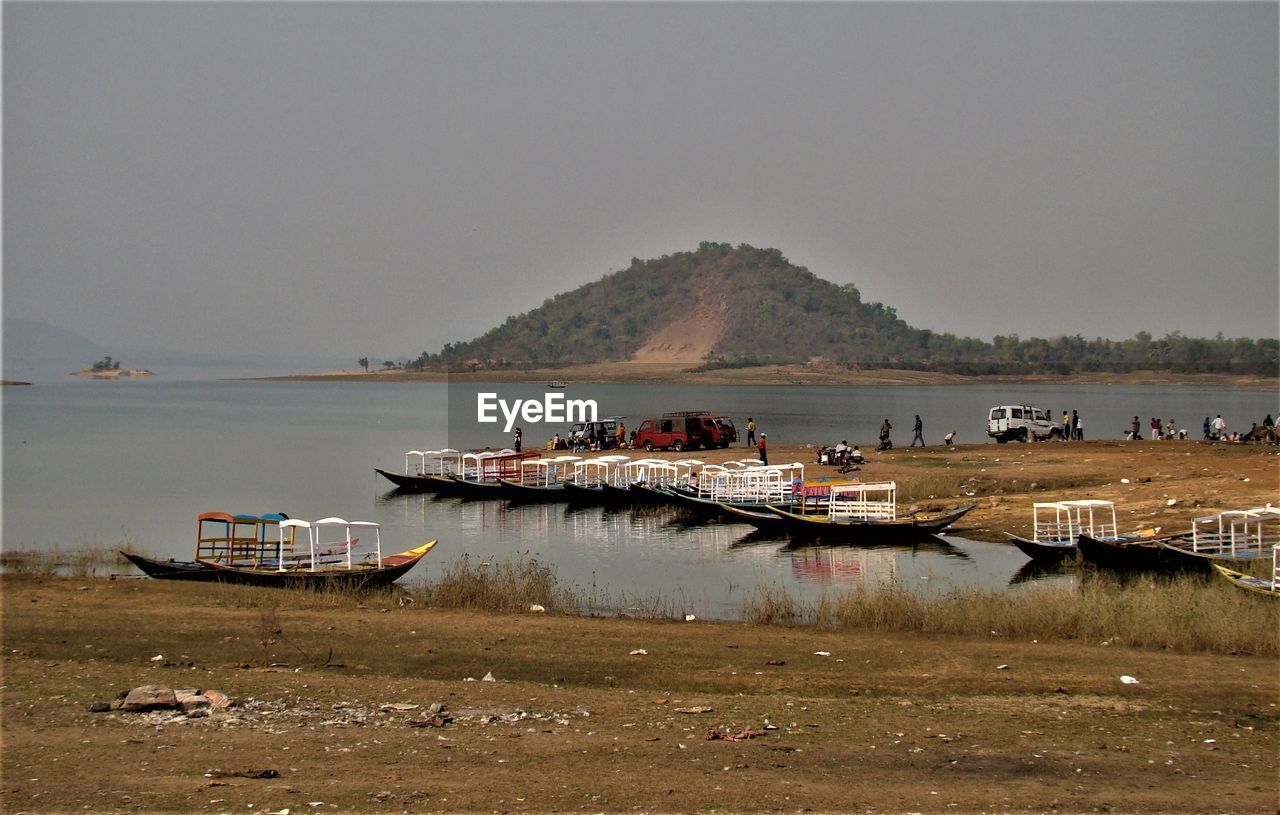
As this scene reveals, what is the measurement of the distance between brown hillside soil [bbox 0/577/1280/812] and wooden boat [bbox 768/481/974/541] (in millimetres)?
14229

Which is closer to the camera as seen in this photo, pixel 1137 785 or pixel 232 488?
pixel 1137 785

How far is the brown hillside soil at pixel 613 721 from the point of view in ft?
38.2

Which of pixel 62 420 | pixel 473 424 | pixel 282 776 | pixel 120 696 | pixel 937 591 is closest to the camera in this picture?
pixel 282 776

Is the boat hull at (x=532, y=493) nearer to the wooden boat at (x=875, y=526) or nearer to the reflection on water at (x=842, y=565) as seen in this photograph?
the wooden boat at (x=875, y=526)

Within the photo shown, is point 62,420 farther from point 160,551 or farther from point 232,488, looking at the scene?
point 160,551

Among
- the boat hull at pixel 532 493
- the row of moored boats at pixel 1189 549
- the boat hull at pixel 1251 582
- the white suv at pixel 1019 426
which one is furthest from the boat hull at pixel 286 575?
the white suv at pixel 1019 426

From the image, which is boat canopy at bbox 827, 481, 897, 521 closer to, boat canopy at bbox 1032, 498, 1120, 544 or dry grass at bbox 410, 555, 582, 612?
boat canopy at bbox 1032, 498, 1120, 544

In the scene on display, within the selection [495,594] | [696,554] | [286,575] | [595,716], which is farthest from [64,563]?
[595,716]

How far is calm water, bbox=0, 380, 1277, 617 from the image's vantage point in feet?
105

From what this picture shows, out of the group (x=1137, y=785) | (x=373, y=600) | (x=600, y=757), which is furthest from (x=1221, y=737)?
(x=373, y=600)

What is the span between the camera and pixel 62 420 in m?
134

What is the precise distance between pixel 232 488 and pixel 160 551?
75.7 feet

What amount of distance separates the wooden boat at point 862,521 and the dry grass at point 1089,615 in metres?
11.2

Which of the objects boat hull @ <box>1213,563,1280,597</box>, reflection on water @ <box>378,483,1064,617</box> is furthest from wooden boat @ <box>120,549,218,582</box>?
boat hull @ <box>1213,563,1280,597</box>
